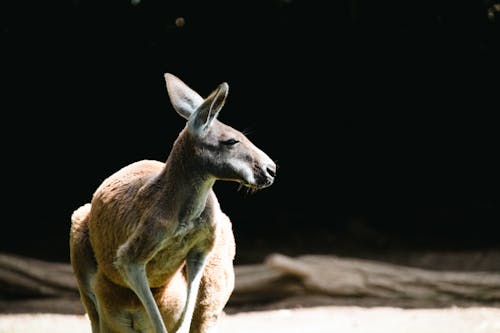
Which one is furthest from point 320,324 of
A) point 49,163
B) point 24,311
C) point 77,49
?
point 49,163

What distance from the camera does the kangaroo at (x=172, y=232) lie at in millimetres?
2936

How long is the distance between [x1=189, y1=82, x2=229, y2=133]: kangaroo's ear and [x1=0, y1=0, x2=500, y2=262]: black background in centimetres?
338

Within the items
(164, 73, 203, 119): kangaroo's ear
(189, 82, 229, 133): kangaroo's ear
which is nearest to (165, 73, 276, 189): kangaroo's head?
(189, 82, 229, 133): kangaroo's ear

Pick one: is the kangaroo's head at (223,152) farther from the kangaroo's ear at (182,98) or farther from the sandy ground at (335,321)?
the sandy ground at (335,321)

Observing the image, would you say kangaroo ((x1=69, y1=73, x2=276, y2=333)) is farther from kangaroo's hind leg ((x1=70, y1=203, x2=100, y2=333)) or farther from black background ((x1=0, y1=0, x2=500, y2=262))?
black background ((x1=0, y1=0, x2=500, y2=262))

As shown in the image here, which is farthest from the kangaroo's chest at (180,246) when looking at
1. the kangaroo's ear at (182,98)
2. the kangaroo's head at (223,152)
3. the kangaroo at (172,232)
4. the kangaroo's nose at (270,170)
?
the kangaroo's ear at (182,98)

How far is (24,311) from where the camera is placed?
6.18 meters

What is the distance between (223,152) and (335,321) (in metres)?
3.09

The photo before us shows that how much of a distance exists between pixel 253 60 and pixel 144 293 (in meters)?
4.40

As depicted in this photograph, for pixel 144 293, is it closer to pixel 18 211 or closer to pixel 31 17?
pixel 31 17

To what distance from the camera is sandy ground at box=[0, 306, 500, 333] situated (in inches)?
208

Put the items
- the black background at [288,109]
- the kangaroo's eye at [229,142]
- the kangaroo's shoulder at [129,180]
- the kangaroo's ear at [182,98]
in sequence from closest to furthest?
the kangaroo's eye at [229,142] < the kangaroo's ear at [182,98] < the kangaroo's shoulder at [129,180] < the black background at [288,109]

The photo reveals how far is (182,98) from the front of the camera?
3115 mm

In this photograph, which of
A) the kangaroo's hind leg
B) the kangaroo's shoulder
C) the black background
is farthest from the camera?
the black background
